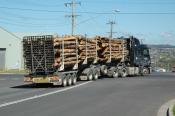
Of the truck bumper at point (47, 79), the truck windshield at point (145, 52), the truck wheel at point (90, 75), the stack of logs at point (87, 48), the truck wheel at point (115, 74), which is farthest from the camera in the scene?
the truck windshield at point (145, 52)

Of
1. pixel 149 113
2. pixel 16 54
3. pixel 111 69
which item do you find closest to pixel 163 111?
pixel 149 113

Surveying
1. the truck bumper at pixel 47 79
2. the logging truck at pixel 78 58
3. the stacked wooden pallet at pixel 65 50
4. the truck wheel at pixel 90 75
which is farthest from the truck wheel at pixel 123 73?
the truck bumper at pixel 47 79

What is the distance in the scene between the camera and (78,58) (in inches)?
1339

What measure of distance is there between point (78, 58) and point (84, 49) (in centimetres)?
122

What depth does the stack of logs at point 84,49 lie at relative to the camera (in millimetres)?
30531

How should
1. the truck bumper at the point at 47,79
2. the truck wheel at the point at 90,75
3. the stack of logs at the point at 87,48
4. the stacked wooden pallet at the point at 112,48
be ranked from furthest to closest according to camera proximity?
the stacked wooden pallet at the point at 112,48 < the truck wheel at the point at 90,75 < the stack of logs at the point at 87,48 < the truck bumper at the point at 47,79

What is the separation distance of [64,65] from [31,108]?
1379cm

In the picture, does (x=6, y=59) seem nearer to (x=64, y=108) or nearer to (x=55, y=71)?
(x=55, y=71)

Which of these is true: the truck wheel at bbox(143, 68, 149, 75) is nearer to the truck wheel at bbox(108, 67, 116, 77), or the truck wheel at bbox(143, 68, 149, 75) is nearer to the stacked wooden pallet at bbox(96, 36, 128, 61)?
the stacked wooden pallet at bbox(96, 36, 128, 61)

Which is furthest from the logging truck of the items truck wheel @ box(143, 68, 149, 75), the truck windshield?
truck wheel @ box(143, 68, 149, 75)

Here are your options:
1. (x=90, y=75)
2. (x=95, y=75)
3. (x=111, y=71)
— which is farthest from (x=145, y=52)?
(x=90, y=75)

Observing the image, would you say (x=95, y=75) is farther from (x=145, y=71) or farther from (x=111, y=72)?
(x=145, y=71)

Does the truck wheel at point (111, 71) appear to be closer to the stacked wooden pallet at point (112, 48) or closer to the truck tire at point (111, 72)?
the truck tire at point (111, 72)

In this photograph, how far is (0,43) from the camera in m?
89.1
